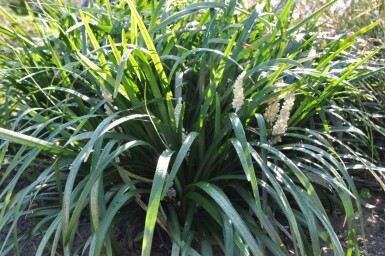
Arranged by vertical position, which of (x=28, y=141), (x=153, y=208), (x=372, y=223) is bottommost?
(x=372, y=223)

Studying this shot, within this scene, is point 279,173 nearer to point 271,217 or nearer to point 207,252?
point 271,217

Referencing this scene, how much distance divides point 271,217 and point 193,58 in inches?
33.2

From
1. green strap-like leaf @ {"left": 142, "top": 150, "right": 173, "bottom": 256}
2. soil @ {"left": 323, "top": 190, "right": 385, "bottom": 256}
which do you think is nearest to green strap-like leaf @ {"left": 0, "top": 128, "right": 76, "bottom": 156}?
green strap-like leaf @ {"left": 142, "top": 150, "right": 173, "bottom": 256}

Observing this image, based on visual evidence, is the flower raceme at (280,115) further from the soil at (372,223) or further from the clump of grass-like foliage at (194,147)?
the soil at (372,223)

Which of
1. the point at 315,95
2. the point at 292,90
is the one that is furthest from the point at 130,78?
the point at 315,95

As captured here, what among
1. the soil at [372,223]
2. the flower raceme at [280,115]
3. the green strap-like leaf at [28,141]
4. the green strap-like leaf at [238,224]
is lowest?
the soil at [372,223]

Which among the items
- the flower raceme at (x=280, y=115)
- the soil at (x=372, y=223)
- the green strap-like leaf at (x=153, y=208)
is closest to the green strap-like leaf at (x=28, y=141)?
the green strap-like leaf at (x=153, y=208)

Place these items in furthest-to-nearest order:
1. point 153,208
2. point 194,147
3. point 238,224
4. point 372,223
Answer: point 372,223 → point 194,147 → point 238,224 → point 153,208

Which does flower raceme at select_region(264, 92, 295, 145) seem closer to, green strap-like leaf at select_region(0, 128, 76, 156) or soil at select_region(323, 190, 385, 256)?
soil at select_region(323, 190, 385, 256)

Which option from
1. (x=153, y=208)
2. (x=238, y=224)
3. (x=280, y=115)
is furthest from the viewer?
(x=280, y=115)

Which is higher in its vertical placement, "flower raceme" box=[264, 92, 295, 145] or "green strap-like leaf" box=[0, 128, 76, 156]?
"green strap-like leaf" box=[0, 128, 76, 156]

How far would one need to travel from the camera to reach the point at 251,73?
2.48 meters

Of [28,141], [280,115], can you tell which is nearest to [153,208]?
[28,141]

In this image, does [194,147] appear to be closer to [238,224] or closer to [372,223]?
[238,224]
